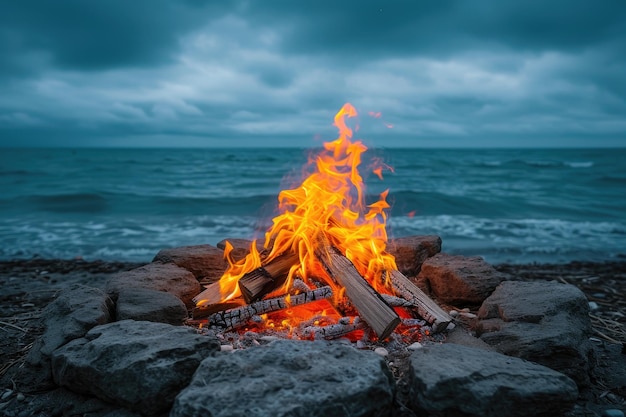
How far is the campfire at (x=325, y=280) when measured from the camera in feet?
13.5

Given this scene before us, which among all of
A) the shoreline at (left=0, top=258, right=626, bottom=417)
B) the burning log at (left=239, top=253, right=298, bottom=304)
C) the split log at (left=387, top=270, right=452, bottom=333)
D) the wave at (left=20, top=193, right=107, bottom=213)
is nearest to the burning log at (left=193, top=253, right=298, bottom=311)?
the burning log at (left=239, top=253, right=298, bottom=304)

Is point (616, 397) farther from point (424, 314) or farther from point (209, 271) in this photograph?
point (209, 271)

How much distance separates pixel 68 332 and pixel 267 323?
1.63 metres

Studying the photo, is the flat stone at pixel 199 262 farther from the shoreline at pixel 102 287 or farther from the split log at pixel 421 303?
the split log at pixel 421 303

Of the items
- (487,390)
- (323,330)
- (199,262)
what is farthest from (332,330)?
(199,262)

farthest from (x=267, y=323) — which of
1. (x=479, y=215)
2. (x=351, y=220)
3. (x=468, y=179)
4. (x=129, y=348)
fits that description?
(x=468, y=179)

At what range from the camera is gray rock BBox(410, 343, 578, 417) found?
8.97ft

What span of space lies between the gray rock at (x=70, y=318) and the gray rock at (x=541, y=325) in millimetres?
3305

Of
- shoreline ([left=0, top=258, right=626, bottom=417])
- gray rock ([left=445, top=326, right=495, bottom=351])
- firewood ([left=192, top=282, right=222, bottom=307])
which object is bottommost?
shoreline ([left=0, top=258, right=626, bottom=417])

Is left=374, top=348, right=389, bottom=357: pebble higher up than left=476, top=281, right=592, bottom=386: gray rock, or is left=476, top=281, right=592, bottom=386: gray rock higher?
left=476, top=281, right=592, bottom=386: gray rock

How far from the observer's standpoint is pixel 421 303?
4387 millimetres

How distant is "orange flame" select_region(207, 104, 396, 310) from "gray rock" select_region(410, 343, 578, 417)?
5.46 ft

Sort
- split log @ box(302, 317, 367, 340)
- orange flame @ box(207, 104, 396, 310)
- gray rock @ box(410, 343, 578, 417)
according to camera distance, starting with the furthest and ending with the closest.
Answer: orange flame @ box(207, 104, 396, 310) → split log @ box(302, 317, 367, 340) → gray rock @ box(410, 343, 578, 417)

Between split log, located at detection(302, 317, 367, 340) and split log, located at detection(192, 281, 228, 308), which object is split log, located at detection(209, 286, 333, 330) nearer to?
split log, located at detection(192, 281, 228, 308)
